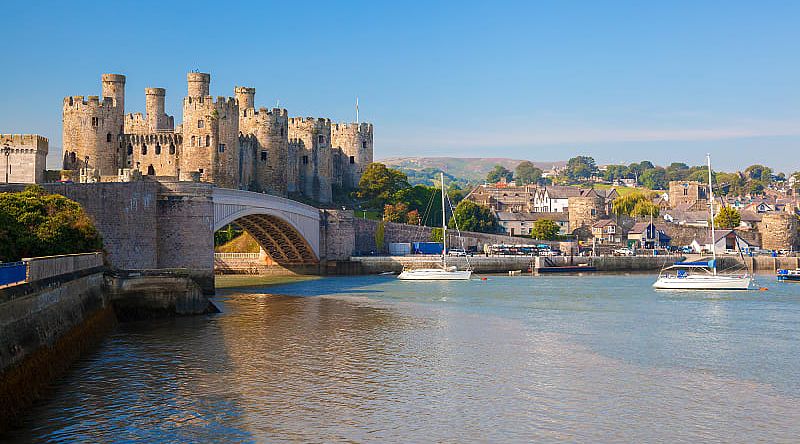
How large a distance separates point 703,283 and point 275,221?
81.4ft

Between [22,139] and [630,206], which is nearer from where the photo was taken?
[22,139]

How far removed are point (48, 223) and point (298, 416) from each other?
→ 1666 cm

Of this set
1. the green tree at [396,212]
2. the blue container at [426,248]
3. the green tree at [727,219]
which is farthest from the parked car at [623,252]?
the green tree at [727,219]

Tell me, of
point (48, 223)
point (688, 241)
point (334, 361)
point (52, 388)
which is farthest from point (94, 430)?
point (688, 241)

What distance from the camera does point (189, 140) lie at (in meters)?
62.4

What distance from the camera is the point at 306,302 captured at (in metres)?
42.5

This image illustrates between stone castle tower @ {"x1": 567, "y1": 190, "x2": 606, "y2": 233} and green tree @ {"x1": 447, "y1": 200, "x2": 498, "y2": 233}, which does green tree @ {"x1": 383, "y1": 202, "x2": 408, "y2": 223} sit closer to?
green tree @ {"x1": 447, "y1": 200, "x2": 498, "y2": 233}

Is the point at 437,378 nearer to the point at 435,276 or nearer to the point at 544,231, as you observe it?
the point at 435,276

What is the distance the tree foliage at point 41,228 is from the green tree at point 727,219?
7410 cm

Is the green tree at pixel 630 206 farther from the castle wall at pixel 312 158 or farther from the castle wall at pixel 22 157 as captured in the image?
the castle wall at pixel 22 157

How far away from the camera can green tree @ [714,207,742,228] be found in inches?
3728

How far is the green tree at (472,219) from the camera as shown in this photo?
3487 inches

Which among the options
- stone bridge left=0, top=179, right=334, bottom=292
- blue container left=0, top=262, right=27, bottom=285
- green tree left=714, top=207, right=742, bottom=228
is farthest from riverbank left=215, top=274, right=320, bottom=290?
green tree left=714, top=207, right=742, bottom=228

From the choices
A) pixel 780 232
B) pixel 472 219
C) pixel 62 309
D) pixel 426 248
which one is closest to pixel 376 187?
pixel 472 219
